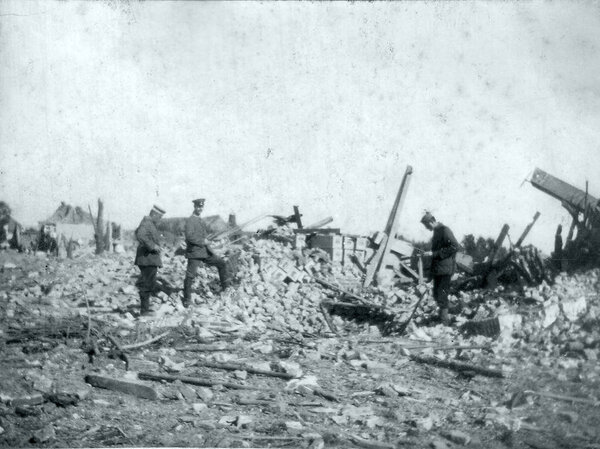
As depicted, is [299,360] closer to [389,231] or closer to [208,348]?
[208,348]

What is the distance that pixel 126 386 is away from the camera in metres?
4.30

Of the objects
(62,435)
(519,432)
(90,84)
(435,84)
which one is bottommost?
(62,435)

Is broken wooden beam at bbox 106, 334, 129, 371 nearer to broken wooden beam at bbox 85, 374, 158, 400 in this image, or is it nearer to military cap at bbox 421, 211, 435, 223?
broken wooden beam at bbox 85, 374, 158, 400

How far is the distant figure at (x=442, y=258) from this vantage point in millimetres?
7238

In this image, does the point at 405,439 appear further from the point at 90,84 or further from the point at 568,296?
A: the point at 90,84

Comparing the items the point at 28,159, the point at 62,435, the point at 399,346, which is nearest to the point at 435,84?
Answer: the point at 399,346

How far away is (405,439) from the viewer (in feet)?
12.0

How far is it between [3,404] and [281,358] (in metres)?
2.80

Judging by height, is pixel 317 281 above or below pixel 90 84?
below

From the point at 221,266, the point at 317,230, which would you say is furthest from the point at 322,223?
the point at 221,266

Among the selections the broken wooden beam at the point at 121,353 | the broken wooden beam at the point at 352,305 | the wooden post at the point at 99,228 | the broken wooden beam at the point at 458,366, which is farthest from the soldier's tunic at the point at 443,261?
the wooden post at the point at 99,228

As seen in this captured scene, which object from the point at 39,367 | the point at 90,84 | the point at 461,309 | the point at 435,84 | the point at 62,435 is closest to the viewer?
the point at 62,435

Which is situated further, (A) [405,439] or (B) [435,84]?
(B) [435,84]

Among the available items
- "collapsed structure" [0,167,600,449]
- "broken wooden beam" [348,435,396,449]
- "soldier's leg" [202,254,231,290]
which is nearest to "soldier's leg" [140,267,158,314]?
"collapsed structure" [0,167,600,449]
